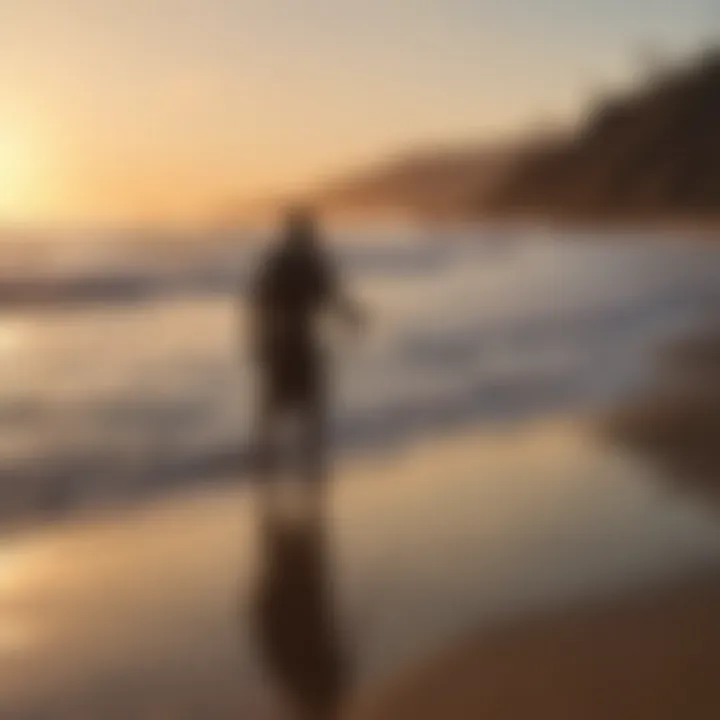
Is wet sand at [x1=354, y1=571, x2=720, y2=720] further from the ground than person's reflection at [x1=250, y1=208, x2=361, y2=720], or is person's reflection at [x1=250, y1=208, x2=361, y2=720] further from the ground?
person's reflection at [x1=250, y1=208, x2=361, y2=720]

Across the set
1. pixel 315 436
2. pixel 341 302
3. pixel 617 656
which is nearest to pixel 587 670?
pixel 617 656

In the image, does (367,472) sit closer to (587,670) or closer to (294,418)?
(294,418)

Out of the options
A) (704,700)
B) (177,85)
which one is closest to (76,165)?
(177,85)

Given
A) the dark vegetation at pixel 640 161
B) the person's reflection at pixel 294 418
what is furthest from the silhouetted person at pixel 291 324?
the dark vegetation at pixel 640 161

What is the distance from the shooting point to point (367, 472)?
137 cm

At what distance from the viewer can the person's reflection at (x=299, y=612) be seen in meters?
1.24

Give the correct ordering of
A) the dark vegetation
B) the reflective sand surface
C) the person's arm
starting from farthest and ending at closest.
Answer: the dark vegetation < the person's arm < the reflective sand surface

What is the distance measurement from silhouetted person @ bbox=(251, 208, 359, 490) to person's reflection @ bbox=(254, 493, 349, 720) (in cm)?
7

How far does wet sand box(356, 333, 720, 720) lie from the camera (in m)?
1.23

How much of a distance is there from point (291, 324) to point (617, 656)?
1.81 ft

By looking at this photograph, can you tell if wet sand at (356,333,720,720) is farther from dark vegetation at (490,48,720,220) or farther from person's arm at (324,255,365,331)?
person's arm at (324,255,365,331)

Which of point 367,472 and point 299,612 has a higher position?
point 367,472

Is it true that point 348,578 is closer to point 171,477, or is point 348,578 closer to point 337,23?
point 171,477

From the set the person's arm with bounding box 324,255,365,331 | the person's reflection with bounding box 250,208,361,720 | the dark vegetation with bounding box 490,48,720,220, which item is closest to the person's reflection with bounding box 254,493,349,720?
the person's reflection with bounding box 250,208,361,720
